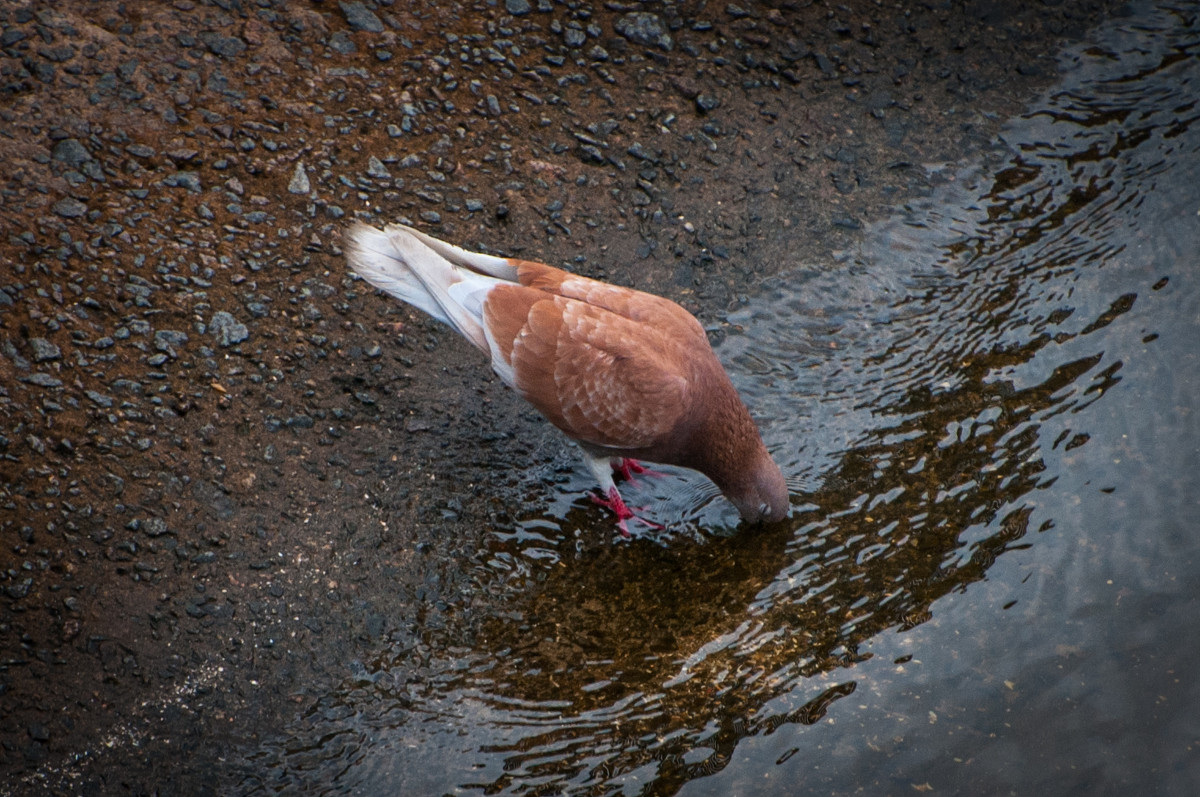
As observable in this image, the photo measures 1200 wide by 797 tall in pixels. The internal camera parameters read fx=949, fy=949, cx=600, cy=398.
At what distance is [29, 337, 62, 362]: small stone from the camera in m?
3.64

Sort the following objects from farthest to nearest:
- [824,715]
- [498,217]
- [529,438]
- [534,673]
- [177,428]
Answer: [498,217] → [529,438] → [177,428] → [534,673] → [824,715]

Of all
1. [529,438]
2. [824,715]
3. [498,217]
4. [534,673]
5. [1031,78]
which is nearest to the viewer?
[824,715]

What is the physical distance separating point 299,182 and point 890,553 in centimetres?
305

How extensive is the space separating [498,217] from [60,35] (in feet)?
7.01

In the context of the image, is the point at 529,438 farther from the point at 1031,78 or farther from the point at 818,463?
the point at 1031,78

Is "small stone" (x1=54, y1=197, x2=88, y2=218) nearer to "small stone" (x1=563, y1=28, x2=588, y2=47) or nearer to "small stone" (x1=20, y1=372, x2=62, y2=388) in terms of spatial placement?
"small stone" (x1=20, y1=372, x2=62, y2=388)

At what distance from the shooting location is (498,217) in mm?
4551

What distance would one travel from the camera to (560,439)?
164 inches

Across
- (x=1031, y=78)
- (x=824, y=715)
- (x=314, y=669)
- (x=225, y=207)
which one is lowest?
(x=314, y=669)

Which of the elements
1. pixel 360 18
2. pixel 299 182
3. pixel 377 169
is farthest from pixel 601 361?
pixel 360 18

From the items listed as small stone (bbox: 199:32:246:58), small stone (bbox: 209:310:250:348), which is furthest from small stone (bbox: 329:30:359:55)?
small stone (bbox: 209:310:250:348)

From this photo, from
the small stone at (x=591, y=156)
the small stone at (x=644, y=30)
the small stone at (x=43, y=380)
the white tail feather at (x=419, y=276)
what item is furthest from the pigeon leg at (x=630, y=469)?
the small stone at (x=644, y=30)

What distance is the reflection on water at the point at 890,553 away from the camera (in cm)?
293

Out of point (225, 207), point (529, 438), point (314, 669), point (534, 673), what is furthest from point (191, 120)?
point (534, 673)
